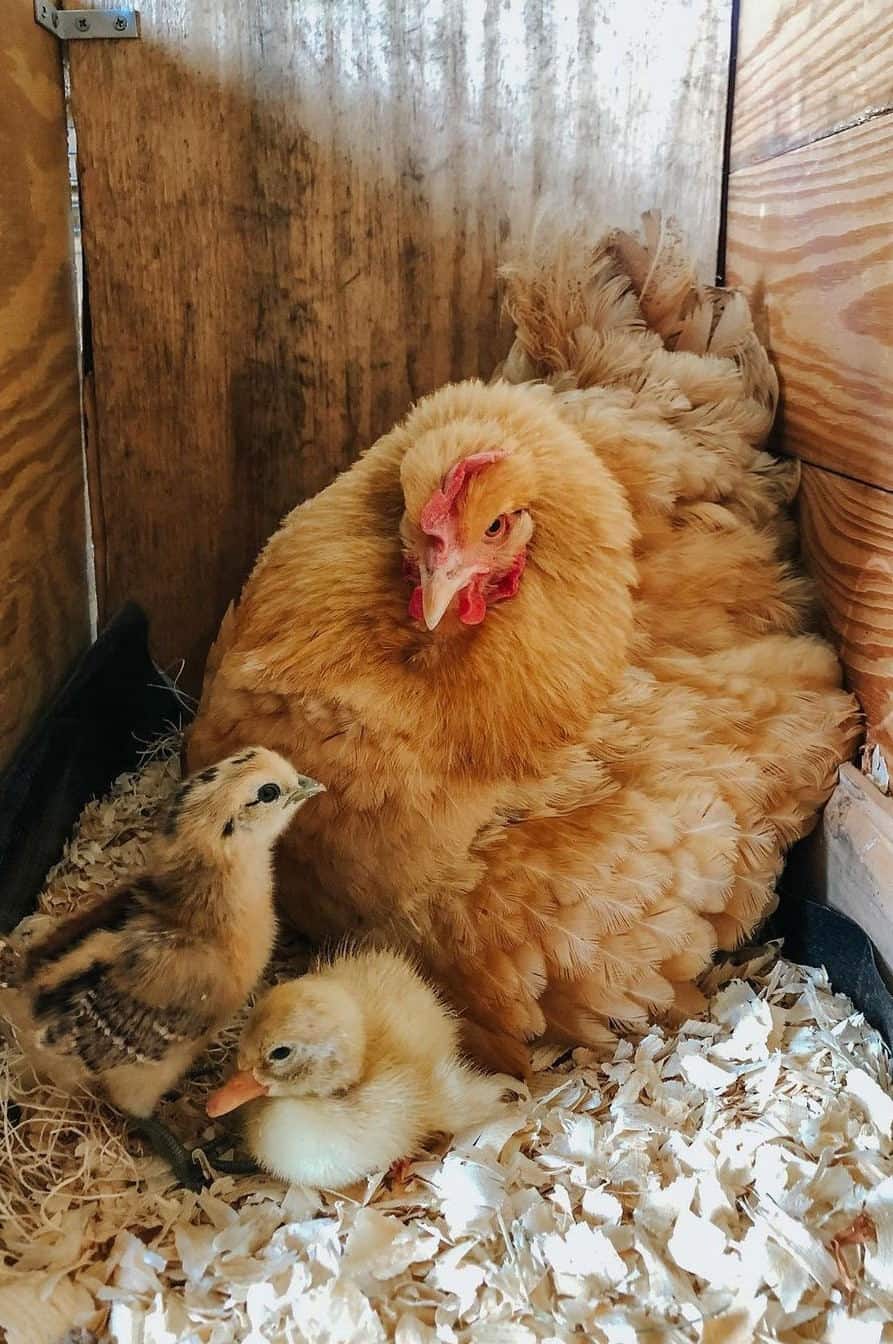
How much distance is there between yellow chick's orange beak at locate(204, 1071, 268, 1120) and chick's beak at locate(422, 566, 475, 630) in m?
0.58

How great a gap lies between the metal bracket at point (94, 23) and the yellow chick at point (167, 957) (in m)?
1.32

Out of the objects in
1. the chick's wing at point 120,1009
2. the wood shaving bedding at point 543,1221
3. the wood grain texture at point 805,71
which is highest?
the wood grain texture at point 805,71

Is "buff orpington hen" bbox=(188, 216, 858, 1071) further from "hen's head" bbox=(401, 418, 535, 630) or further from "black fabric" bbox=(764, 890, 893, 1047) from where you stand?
"black fabric" bbox=(764, 890, 893, 1047)

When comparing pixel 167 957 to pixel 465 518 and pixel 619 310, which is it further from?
pixel 619 310

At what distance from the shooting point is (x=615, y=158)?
5.86ft

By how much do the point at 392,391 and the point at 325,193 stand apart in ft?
1.19

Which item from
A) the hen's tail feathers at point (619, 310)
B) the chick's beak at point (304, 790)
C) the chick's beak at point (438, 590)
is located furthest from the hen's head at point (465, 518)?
the hen's tail feathers at point (619, 310)

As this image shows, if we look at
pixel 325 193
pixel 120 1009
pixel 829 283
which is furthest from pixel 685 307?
pixel 120 1009

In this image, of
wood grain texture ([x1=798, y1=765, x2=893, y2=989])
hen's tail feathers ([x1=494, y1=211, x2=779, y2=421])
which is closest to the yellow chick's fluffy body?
wood grain texture ([x1=798, y1=765, x2=893, y2=989])

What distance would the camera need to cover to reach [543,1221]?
1.06m

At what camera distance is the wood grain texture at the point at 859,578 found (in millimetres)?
1388

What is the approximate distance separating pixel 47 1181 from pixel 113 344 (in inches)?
54.8

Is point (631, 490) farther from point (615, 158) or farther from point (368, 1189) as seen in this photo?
point (368, 1189)

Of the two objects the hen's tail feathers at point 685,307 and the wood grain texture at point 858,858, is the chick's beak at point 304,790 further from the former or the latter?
the hen's tail feathers at point 685,307
